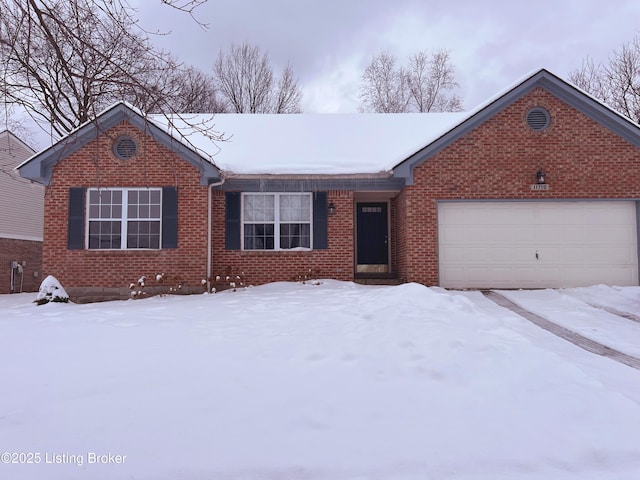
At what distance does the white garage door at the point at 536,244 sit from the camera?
1032cm

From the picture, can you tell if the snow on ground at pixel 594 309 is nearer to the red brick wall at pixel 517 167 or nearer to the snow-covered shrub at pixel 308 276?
the red brick wall at pixel 517 167

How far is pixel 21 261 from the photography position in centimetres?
1884

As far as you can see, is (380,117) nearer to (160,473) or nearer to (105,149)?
(105,149)

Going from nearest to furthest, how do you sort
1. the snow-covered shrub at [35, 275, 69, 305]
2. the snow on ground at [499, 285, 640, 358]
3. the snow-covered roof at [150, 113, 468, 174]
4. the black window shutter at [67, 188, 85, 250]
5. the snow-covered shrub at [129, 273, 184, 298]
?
the snow on ground at [499, 285, 640, 358], the snow-covered shrub at [35, 275, 69, 305], the snow-covered shrub at [129, 273, 184, 298], the black window shutter at [67, 188, 85, 250], the snow-covered roof at [150, 113, 468, 174]

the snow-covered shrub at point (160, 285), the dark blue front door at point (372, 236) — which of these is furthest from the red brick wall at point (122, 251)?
the dark blue front door at point (372, 236)

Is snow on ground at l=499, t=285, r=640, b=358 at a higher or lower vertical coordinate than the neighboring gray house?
lower

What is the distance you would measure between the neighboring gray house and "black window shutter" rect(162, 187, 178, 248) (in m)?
11.5

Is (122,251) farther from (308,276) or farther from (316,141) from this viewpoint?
(316,141)

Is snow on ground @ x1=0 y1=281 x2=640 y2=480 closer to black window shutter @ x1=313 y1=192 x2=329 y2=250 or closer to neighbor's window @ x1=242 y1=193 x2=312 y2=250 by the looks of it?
black window shutter @ x1=313 y1=192 x2=329 y2=250

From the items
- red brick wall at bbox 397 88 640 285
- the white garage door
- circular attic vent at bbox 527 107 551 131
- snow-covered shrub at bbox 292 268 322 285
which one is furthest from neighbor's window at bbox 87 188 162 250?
circular attic vent at bbox 527 107 551 131

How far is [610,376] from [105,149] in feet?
37.4

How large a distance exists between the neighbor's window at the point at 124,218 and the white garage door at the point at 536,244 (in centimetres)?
765

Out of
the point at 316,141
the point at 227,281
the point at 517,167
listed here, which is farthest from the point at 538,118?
the point at 227,281

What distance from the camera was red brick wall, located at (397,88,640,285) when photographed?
1034cm
